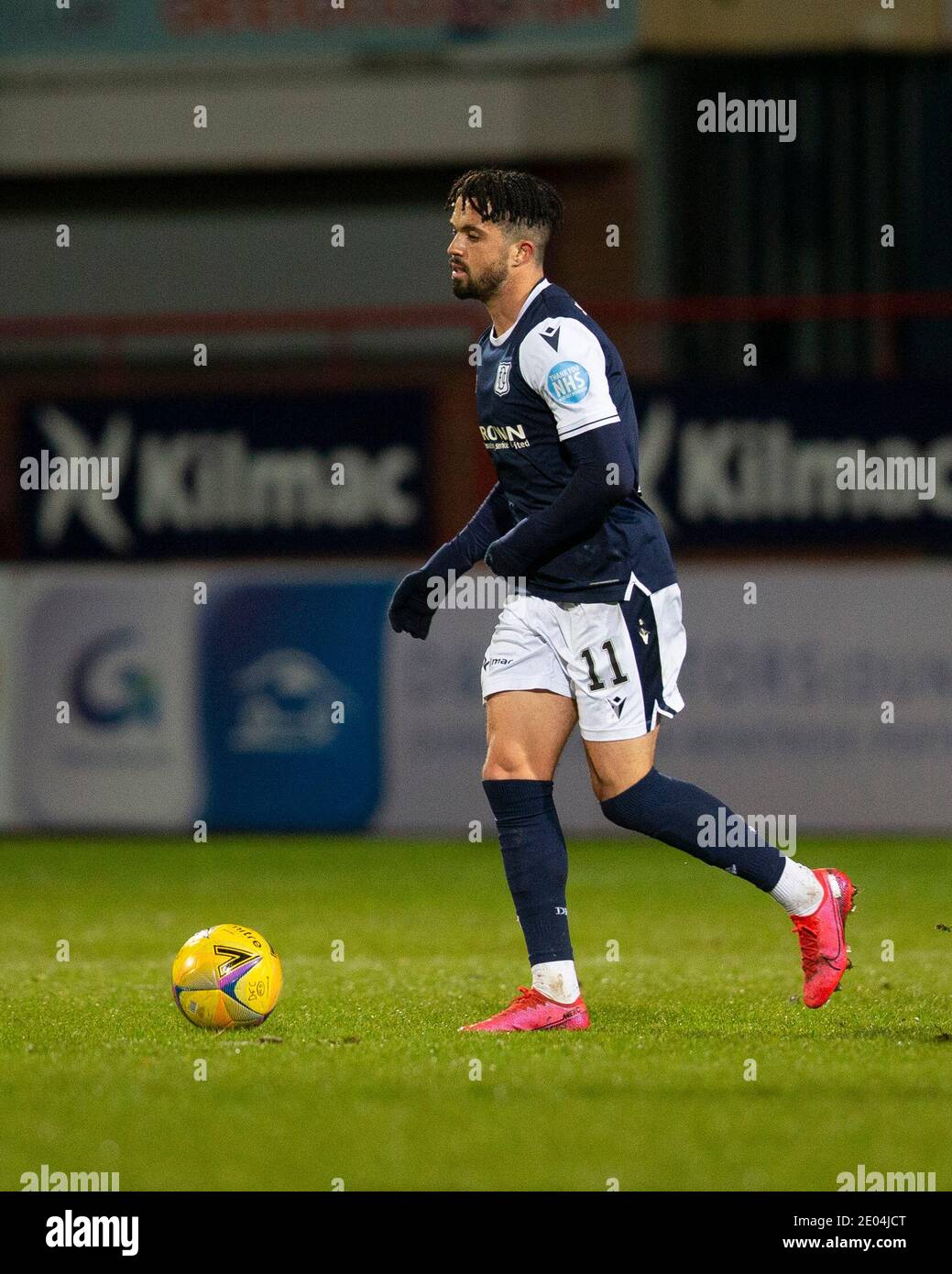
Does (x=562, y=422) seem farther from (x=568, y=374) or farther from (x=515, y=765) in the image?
(x=515, y=765)

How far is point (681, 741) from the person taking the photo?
1223 centimetres

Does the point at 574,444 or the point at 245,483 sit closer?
the point at 574,444

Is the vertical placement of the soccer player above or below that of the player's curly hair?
below

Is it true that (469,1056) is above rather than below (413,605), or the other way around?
below

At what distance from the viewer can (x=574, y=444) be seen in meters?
5.80

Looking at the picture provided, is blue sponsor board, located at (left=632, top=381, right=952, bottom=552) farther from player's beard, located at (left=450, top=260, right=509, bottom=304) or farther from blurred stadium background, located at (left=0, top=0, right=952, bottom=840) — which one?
player's beard, located at (left=450, top=260, right=509, bottom=304)

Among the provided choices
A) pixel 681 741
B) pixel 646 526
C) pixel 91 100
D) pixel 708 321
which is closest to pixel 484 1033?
pixel 646 526

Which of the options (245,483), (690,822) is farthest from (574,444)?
(245,483)

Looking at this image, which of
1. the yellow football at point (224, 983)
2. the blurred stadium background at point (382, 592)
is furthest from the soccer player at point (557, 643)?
the blurred stadium background at point (382, 592)

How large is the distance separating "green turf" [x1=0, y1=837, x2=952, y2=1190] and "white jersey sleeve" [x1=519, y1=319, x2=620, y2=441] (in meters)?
1.67

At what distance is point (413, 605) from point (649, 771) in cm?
87

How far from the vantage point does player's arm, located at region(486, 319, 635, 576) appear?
5773 mm

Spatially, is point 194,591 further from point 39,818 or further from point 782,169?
point 782,169

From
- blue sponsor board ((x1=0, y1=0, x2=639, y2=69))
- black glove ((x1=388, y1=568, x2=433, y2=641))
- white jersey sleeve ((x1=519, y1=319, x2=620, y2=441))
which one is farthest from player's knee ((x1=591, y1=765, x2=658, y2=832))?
blue sponsor board ((x1=0, y1=0, x2=639, y2=69))
